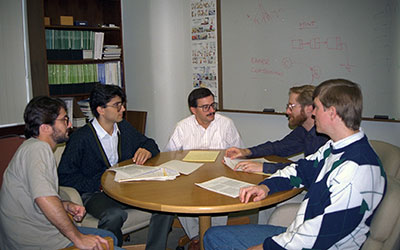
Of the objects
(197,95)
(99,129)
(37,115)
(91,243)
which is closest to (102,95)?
(99,129)

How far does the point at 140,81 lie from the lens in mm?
5234

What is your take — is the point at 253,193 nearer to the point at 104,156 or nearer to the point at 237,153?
the point at 237,153

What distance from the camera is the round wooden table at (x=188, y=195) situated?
76.0 inches

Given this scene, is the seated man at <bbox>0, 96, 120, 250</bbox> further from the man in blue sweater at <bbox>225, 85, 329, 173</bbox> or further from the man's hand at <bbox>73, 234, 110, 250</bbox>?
the man in blue sweater at <bbox>225, 85, 329, 173</bbox>

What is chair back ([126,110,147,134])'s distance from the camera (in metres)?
5.16

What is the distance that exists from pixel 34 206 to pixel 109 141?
111 cm

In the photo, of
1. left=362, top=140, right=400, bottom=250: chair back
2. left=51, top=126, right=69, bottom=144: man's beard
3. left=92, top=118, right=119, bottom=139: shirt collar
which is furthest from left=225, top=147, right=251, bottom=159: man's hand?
left=362, top=140, right=400, bottom=250: chair back

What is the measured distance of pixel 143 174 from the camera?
245 centimetres

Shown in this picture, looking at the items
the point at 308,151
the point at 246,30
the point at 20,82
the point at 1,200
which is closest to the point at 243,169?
the point at 308,151

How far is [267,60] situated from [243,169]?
193 centimetres

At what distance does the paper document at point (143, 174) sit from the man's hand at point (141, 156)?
0.51 feet

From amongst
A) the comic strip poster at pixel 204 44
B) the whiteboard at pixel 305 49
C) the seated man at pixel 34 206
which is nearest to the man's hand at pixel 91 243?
the seated man at pixel 34 206

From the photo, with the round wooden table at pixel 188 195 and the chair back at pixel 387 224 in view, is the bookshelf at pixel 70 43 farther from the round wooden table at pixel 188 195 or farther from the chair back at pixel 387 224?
the chair back at pixel 387 224

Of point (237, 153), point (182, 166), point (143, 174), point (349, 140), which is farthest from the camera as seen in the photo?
point (237, 153)
